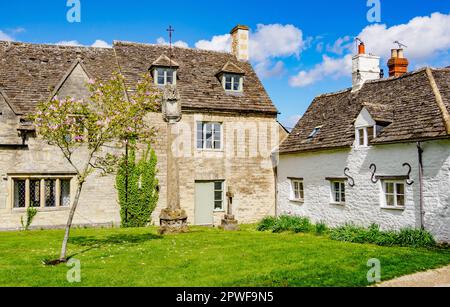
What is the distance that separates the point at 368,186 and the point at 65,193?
13.8 m

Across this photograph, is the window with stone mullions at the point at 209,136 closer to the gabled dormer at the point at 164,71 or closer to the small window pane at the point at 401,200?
the gabled dormer at the point at 164,71

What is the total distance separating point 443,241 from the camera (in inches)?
566

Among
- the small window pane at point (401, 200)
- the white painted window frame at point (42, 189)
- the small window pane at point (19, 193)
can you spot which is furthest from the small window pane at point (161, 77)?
the small window pane at point (401, 200)

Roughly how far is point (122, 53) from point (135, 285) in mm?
18160

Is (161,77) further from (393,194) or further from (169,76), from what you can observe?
(393,194)

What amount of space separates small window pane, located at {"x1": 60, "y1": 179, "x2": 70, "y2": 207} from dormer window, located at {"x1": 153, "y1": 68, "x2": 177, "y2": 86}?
7.21 m

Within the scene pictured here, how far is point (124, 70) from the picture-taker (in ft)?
77.3

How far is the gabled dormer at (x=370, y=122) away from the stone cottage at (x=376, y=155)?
0.13 feet

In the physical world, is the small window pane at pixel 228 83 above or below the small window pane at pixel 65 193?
above

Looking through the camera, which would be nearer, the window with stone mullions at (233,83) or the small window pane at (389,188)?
the small window pane at (389,188)

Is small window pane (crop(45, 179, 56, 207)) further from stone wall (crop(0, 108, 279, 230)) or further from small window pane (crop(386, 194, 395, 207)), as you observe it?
small window pane (crop(386, 194, 395, 207))

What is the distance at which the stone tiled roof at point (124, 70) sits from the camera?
21141mm
